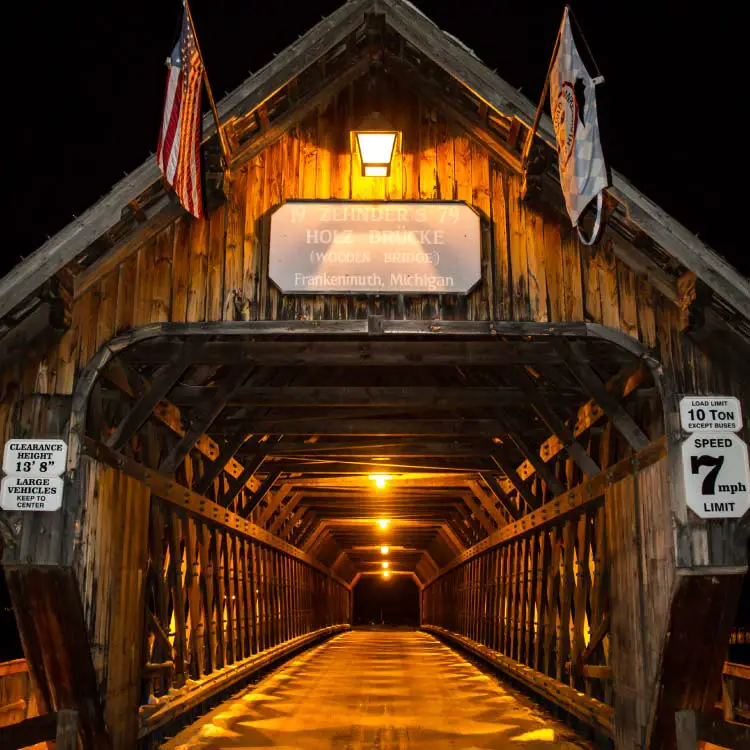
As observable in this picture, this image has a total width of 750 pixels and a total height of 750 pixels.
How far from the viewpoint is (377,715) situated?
39.0 ft

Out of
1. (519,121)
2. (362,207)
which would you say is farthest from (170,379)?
(519,121)

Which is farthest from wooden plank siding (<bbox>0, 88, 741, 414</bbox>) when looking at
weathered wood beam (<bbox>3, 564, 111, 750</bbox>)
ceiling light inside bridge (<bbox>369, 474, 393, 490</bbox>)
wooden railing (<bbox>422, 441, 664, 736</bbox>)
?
ceiling light inside bridge (<bbox>369, 474, 393, 490</bbox>)

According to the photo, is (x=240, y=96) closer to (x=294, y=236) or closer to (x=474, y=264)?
(x=294, y=236)

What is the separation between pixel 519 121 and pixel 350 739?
631 cm

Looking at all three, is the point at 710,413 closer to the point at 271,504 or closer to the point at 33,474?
the point at 33,474

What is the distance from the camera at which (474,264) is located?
334 inches

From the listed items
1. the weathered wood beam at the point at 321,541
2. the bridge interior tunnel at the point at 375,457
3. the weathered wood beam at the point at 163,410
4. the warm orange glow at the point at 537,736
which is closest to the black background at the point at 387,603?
the weathered wood beam at the point at 321,541

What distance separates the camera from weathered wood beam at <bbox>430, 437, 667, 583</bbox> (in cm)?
841

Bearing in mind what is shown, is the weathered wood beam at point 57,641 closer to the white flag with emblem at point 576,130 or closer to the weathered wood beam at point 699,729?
the weathered wood beam at point 699,729

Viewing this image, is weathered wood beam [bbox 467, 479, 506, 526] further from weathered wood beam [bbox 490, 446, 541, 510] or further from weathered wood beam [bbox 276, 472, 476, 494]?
weathered wood beam [bbox 490, 446, 541, 510]

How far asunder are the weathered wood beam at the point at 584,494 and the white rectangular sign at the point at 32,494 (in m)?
4.93

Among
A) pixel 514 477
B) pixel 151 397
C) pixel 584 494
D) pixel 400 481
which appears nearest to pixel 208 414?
pixel 151 397

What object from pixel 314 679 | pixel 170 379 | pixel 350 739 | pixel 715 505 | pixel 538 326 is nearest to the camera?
pixel 715 505

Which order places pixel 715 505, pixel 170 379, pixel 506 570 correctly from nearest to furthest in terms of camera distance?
pixel 715 505 < pixel 170 379 < pixel 506 570
